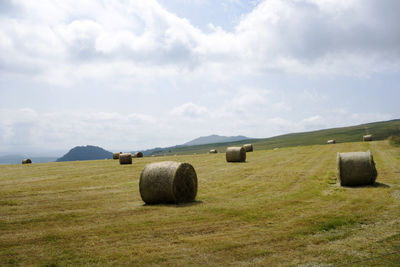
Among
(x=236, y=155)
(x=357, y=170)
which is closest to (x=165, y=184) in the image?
(x=357, y=170)

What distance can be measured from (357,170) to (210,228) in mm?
10342

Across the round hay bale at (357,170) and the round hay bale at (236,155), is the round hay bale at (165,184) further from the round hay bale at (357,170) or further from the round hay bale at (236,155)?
the round hay bale at (236,155)

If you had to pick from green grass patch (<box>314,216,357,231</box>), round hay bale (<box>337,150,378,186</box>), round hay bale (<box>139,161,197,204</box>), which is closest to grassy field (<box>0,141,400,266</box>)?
green grass patch (<box>314,216,357,231</box>)

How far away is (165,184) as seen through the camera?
1355 cm

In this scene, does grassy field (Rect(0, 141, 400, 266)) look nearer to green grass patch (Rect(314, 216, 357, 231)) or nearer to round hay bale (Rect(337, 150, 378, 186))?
green grass patch (Rect(314, 216, 357, 231))

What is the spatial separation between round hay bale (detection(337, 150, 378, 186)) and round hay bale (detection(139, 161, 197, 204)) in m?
8.09

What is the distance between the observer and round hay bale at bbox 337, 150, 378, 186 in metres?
16.9

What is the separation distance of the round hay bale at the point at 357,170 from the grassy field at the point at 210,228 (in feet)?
2.08

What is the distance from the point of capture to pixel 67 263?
745 cm

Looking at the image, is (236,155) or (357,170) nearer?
(357,170)

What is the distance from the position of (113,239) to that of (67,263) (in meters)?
1.69

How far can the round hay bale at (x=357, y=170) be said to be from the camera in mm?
16891

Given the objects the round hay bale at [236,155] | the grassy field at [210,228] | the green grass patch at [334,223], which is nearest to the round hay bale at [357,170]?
the grassy field at [210,228]

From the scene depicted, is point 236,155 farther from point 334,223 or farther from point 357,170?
point 334,223
